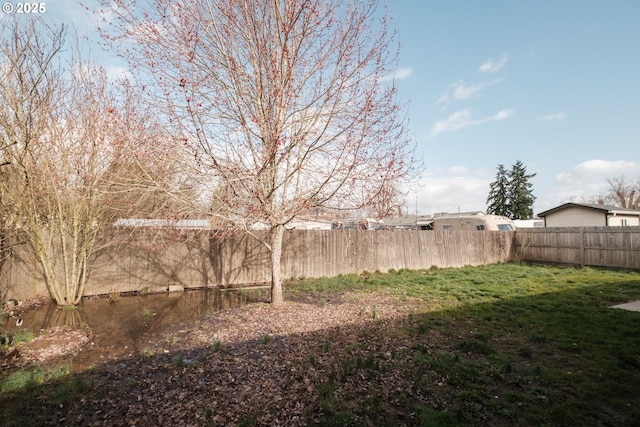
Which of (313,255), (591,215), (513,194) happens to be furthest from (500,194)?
(313,255)

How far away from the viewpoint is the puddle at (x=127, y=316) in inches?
205

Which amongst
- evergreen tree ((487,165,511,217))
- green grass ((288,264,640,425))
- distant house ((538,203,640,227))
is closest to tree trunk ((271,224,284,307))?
green grass ((288,264,640,425))

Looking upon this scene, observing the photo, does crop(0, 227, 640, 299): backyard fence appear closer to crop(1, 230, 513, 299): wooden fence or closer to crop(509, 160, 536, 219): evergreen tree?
crop(1, 230, 513, 299): wooden fence

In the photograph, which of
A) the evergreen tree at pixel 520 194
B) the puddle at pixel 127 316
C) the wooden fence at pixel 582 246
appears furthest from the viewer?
the evergreen tree at pixel 520 194

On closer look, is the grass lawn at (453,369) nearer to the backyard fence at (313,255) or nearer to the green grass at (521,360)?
the green grass at (521,360)

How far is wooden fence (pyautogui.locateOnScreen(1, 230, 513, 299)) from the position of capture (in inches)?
370

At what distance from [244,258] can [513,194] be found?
33607 mm

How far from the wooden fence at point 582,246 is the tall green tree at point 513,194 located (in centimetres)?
2149

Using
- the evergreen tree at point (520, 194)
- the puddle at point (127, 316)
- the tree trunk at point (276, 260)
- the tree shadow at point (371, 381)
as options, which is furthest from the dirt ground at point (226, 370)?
the evergreen tree at point (520, 194)

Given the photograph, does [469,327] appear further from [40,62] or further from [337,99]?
[40,62]

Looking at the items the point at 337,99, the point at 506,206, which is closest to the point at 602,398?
the point at 337,99

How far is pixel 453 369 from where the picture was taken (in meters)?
3.79

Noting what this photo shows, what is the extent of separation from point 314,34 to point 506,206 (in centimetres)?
3528

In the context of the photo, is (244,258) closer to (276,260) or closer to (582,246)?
(276,260)
